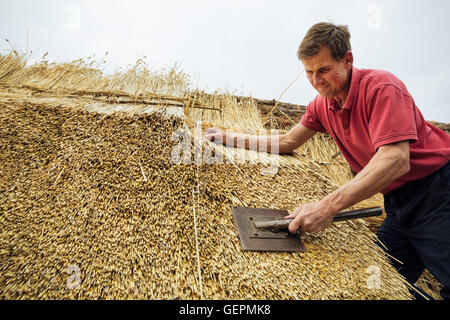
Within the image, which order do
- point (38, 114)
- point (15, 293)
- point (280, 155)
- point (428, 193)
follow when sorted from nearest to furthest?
point (15, 293)
point (428, 193)
point (38, 114)
point (280, 155)

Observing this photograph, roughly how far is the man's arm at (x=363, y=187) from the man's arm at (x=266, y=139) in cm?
79

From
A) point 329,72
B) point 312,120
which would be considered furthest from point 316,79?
point 312,120

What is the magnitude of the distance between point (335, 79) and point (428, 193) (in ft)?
2.90

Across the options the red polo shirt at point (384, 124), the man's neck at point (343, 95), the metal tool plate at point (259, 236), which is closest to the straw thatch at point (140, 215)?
the metal tool plate at point (259, 236)

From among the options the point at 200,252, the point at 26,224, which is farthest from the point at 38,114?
the point at 200,252

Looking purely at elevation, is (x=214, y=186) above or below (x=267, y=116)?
below

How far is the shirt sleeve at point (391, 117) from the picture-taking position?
113cm

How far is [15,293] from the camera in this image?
0.90m

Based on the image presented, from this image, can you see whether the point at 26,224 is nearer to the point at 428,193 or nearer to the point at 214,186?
the point at 214,186

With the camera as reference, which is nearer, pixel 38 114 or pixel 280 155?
pixel 38 114

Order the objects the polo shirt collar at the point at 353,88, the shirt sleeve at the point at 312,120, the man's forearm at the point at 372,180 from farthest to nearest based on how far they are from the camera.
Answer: the shirt sleeve at the point at 312,120 < the polo shirt collar at the point at 353,88 < the man's forearm at the point at 372,180

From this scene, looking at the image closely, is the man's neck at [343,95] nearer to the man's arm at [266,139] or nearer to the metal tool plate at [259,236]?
the man's arm at [266,139]

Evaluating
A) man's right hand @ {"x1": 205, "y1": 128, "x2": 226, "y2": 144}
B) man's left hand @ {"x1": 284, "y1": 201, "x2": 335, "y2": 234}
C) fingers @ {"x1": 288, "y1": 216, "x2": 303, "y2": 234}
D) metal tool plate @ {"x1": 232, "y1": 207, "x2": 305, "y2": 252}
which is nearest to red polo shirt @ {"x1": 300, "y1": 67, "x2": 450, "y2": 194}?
man's left hand @ {"x1": 284, "y1": 201, "x2": 335, "y2": 234}

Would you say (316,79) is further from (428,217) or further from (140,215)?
(140,215)
